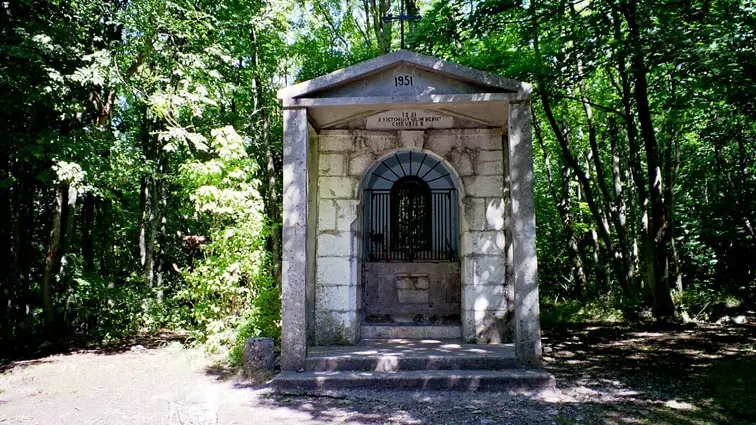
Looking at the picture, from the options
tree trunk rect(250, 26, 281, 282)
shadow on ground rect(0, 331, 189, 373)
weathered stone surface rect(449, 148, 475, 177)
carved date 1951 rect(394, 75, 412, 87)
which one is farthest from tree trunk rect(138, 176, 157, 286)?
carved date 1951 rect(394, 75, 412, 87)

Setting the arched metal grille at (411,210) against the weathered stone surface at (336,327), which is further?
the arched metal grille at (411,210)

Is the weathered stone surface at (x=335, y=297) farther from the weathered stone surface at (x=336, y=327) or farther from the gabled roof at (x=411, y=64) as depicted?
the gabled roof at (x=411, y=64)

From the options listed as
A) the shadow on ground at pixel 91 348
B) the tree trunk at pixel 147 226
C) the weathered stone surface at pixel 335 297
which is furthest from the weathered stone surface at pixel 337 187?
the tree trunk at pixel 147 226

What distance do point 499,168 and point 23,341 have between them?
29.9 ft

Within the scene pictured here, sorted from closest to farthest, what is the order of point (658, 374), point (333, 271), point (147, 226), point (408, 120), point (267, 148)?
1. point (658, 374)
2. point (408, 120)
3. point (333, 271)
4. point (267, 148)
5. point (147, 226)

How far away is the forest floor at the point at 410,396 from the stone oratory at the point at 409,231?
460 mm

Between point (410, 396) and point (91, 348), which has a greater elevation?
point (410, 396)

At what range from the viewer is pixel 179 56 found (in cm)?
860

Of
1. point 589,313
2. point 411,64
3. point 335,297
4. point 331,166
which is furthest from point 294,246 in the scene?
point 589,313

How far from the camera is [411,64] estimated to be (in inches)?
241

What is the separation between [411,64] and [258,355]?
4.05 metres

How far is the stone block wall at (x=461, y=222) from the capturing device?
7359 mm

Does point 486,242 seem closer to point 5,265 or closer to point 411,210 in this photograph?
point 411,210

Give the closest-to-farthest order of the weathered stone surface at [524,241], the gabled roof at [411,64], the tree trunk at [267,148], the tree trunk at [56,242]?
the weathered stone surface at [524,241], the gabled roof at [411,64], the tree trunk at [56,242], the tree trunk at [267,148]
